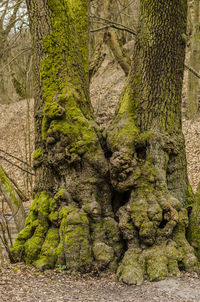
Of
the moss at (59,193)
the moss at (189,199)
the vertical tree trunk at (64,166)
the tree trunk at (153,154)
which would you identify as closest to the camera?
the tree trunk at (153,154)

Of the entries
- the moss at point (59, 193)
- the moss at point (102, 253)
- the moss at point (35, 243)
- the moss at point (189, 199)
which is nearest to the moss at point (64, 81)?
the moss at point (59, 193)

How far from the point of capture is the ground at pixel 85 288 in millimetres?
3252

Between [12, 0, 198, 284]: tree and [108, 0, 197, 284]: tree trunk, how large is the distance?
0.05 feet

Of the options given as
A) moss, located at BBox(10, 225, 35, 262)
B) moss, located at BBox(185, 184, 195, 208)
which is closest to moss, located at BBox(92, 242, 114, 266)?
moss, located at BBox(10, 225, 35, 262)

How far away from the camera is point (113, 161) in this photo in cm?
412

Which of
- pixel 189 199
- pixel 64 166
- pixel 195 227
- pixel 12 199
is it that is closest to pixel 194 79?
pixel 189 199

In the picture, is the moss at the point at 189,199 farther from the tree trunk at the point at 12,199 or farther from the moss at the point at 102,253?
the tree trunk at the point at 12,199

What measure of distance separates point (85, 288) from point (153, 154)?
2.03 metres

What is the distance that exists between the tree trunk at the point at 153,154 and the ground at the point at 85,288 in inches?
6.3

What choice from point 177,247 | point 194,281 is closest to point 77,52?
point 177,247

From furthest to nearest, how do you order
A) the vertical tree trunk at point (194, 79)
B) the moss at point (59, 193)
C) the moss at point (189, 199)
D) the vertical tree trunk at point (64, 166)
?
1. the vertical tree trunk at point (194, 79)
2. the moss at point (189, 199)
3. the moss at point (59, 193)
4. the vertical tree trunk at point (64, 166)

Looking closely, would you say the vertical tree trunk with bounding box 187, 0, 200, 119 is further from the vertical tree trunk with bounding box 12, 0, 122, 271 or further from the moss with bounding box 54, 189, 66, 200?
the moss with bounding box 54, 189, 66, 200

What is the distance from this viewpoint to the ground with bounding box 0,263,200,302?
10.7 feet

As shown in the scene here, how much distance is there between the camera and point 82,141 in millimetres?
4199
